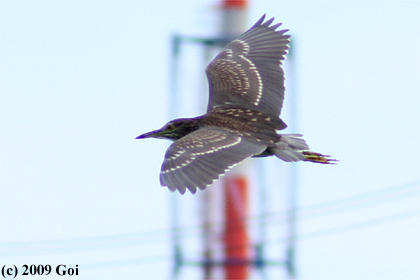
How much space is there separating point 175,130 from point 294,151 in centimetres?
109

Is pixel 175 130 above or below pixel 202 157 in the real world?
above

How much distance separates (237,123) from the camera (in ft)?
35.1

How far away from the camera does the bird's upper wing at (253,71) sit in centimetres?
1113

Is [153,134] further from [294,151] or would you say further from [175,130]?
[294,151]

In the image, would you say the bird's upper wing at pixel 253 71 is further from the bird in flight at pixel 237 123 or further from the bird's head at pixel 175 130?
the bird's head at pixel 175 130

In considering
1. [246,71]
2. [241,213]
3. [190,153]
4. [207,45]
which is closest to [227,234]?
[241,213]

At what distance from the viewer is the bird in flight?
389 inches

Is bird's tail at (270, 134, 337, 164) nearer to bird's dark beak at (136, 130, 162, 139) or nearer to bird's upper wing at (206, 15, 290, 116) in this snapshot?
bird's upper wing at (206, 15, 290, 116)

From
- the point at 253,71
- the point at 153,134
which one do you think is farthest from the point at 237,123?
the point at 253,71

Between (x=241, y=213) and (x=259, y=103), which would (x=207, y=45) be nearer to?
(x=241, y=213)

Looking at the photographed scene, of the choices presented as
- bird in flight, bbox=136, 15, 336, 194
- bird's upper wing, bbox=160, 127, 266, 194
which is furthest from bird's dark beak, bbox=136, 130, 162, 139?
bird's upper wing, bbox=160, 127, 266, 194

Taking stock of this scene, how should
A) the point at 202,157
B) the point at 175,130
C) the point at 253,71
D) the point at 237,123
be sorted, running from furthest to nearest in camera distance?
1. the point at 253,71
2. the point at 175,130
3. the point at 237,123
4. the point at 202,157

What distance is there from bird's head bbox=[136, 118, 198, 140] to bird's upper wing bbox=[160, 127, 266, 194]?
40 cm

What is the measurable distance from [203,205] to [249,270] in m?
1.56
